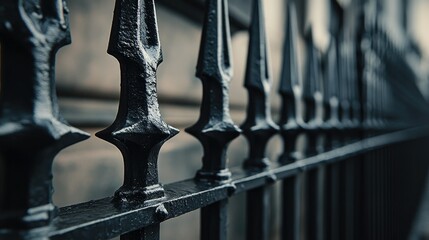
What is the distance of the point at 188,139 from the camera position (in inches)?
61.3

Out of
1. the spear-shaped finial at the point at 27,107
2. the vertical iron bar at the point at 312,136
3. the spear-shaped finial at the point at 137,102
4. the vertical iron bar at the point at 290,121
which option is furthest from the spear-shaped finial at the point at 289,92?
the spear-shaped finial at the point at 27,107

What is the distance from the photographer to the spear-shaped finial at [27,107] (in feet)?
1.43

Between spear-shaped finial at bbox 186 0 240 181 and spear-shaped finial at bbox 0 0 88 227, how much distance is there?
0.34 m

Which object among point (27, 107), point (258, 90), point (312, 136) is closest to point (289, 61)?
point (258, 90)

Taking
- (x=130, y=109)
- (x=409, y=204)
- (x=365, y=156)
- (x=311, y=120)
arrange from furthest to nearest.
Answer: (x=409, y=204) < (x=365, y=156) < (x=311, y=120) < (x=130, y=109)

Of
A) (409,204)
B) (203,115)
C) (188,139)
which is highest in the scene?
(203,115)

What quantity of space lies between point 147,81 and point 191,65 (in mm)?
926

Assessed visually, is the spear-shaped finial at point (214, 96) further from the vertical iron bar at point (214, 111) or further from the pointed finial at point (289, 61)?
the pointed finial at point (289, 61)

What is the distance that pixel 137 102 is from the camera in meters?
0.60

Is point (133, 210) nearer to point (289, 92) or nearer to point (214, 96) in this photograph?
point (214, 96)

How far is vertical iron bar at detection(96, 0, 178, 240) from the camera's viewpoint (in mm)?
580

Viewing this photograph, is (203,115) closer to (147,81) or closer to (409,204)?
(147,81)

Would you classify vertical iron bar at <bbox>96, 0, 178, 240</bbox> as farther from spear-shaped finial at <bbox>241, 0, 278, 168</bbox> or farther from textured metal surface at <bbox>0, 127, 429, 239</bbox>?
spear-shaped finial at <bbox>241, 0, 278, 168</bbox>

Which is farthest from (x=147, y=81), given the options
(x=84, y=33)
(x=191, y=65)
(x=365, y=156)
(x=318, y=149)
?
(x=365, y=156)
